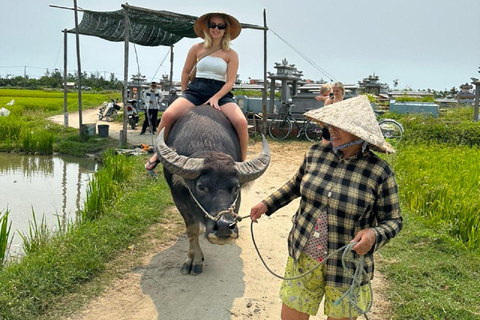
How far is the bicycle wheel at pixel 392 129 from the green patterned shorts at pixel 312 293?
24.5 ft

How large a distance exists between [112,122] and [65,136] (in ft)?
14.9

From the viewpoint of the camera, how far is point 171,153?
2648mm

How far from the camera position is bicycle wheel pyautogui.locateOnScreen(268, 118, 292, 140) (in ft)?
35.1

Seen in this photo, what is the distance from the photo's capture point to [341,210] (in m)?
1.67

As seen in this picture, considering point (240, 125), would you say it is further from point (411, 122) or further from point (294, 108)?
point (294, 108)

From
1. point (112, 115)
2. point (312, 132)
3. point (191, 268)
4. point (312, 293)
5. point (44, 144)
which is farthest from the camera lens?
point (112, 115)

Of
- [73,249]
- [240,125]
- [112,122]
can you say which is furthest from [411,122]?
[112,122]

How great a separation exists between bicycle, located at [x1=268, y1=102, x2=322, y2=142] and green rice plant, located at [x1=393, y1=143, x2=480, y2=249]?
4.48m

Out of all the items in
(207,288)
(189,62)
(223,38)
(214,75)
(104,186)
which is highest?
(223,38)

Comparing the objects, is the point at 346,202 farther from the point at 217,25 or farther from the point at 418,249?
the point at 217,25

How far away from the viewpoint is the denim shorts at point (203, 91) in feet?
11.5

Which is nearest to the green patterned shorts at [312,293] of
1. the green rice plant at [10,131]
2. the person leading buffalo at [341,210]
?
the person leading buffalo at [341,210]

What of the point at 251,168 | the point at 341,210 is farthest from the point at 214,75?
the point at 341,210

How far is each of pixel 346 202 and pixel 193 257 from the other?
5.96 feet
